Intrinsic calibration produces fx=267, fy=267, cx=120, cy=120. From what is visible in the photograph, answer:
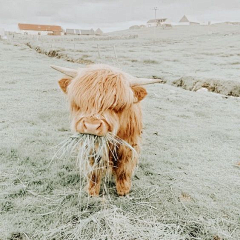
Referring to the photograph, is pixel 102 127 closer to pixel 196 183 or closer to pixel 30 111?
pixel 196 183

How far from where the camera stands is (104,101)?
2332mm

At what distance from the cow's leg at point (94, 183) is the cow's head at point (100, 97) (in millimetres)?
732

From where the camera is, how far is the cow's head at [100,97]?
2.26 m

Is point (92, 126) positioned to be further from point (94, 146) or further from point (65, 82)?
point (65, 82)

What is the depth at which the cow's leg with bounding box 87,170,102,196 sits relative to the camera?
2.98 metres

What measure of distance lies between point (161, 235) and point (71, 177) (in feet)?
4.54

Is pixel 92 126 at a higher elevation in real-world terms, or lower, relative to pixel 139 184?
higher

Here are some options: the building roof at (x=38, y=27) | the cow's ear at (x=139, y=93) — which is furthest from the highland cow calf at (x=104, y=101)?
the building roof at (x=38, y=27)

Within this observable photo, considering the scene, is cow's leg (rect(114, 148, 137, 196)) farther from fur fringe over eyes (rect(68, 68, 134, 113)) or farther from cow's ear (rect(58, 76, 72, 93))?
cow's ear (rect(58, 76, 72, 93))

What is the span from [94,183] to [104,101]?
115 centimetres

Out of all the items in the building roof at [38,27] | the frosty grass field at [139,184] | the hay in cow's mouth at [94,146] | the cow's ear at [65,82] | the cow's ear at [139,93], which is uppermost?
Answer: the building roof at [38,27]

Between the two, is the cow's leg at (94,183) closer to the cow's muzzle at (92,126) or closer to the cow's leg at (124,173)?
the cow's leg at (124,173)

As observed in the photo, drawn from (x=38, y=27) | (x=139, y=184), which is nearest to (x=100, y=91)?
(x=139, y=184)

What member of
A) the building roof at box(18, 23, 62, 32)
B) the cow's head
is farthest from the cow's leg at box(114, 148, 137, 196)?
the building roof at box(18, 23, 62, 32)
